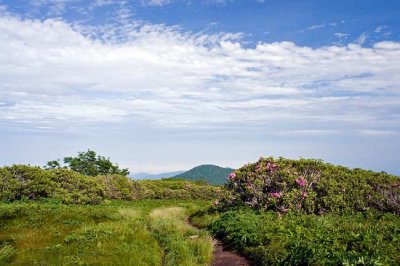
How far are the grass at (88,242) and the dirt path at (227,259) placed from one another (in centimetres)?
46

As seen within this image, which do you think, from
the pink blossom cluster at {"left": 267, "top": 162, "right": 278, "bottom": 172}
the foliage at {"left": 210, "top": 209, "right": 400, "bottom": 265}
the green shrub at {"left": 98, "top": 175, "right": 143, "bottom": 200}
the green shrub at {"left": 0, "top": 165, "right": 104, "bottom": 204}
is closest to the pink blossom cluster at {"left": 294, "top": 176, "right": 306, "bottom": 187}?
the pink blossom cluster at {"left": 267, "top": 162, "right": 278, "bottom": 172}

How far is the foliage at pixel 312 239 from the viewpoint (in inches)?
499

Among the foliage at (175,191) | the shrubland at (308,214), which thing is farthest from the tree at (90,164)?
the shrubland at (308,214)

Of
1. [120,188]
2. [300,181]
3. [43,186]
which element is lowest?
[120,188]

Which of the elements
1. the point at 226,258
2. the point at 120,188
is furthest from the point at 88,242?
the point at 120,188

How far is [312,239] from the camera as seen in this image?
15258 mm

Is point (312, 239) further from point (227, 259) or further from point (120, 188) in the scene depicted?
point (120, 188)

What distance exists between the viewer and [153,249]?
1702 cm

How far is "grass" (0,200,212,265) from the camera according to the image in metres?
14.6

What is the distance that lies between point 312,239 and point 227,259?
13.9 ft

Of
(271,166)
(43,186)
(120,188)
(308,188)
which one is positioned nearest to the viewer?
(308,188)

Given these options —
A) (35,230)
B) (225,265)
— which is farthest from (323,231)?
(35,230)

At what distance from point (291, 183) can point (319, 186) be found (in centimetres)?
190

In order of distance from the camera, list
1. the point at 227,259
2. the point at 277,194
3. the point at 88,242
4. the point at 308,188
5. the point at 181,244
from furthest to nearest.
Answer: the point at 308,188 → the point at 277,194 → the point at 181,244 → the point at 227,259 → the point at 88,242
